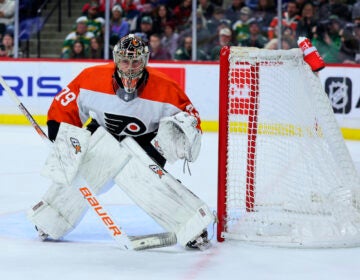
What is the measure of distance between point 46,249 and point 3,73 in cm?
615

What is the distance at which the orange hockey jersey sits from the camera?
416cm

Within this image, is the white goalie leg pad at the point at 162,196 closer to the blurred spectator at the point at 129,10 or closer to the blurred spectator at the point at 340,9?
the blurred spectator at the point at 340,9

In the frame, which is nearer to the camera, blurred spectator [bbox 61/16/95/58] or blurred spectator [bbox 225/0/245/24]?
blurred spectator [bbox 225/0/245/24]

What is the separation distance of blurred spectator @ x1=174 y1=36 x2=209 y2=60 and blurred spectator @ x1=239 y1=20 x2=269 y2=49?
0.46 metres

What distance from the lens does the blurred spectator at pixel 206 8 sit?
31.5ft

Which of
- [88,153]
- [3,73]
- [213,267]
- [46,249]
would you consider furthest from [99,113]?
[3,73]

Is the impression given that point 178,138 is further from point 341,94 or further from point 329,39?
point 329,39

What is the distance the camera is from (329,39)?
30.0ft

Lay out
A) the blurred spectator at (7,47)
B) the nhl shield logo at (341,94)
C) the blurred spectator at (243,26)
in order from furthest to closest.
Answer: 1. the blurred spectator at (7,47)
2. the blurred spectator at (243,26)
3. the nhl shield logo at (341,94)

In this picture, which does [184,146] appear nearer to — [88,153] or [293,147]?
[88,153]

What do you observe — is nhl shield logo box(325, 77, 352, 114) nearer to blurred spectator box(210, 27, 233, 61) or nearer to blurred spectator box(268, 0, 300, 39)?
blurred spectator box(268, 0, 300, 39)

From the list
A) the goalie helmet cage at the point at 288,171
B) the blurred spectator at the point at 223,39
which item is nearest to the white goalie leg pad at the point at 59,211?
the goalie helmet cage at the point at 288,171

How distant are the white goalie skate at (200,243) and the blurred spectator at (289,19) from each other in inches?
216

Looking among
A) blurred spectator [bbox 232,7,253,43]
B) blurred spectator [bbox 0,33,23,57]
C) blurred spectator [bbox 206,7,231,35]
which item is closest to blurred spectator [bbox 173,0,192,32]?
blurred spectator [bbox 206,7,231,35]
